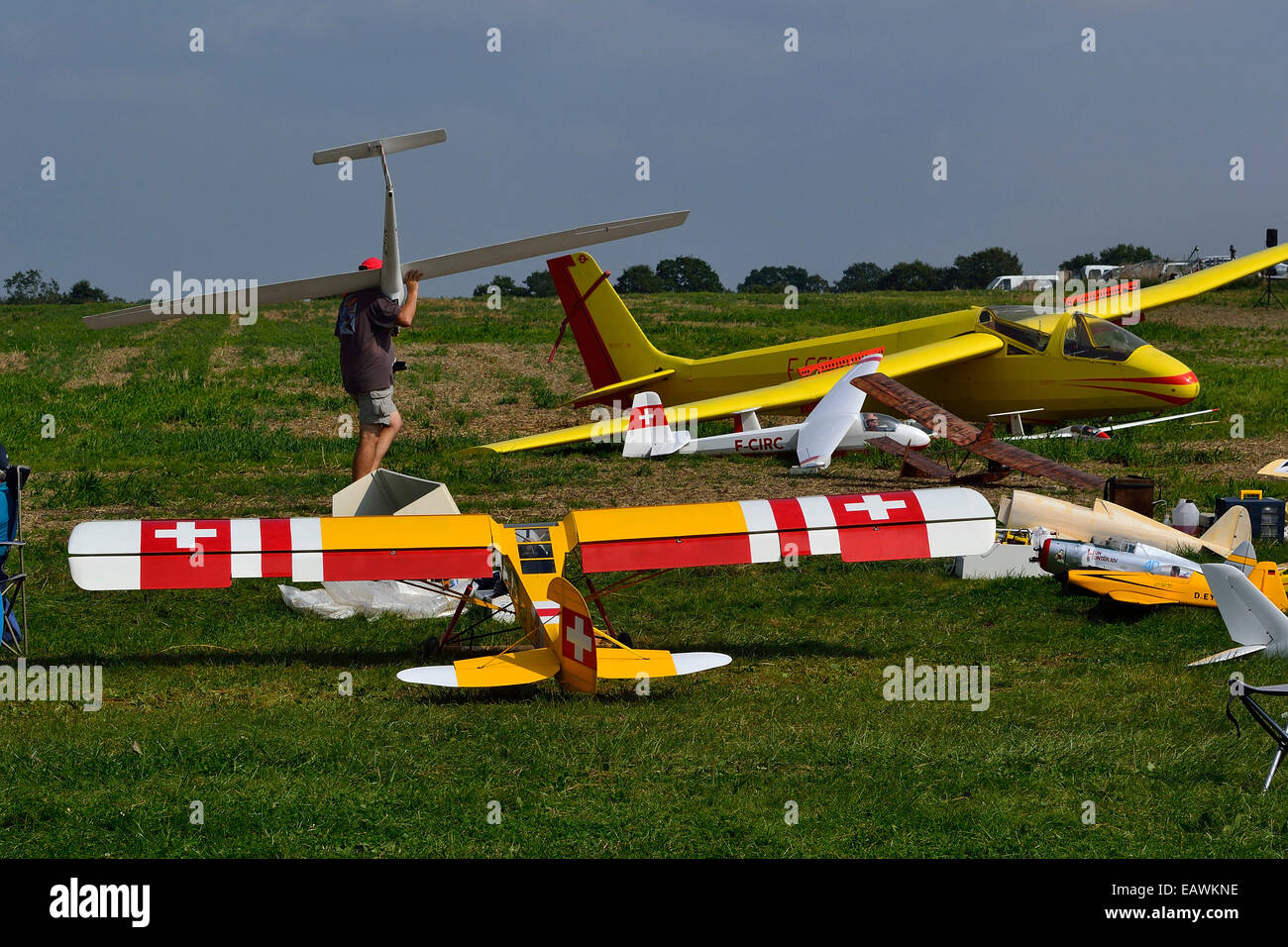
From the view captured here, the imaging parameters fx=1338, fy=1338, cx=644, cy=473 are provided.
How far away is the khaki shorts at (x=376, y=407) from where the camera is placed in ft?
40.8

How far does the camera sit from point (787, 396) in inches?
711

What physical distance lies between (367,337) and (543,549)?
168 inches

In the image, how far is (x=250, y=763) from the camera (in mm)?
6898

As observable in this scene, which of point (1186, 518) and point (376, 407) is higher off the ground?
point (376, 407)

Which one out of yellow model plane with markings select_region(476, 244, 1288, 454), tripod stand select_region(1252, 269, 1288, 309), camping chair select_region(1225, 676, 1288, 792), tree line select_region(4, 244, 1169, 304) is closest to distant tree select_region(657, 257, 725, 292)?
tree line select_region(4, 244, 1169, 304)

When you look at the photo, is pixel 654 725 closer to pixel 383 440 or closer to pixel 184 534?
pixel 184 534

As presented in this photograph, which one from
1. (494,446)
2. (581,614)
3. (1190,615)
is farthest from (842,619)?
(494,446)

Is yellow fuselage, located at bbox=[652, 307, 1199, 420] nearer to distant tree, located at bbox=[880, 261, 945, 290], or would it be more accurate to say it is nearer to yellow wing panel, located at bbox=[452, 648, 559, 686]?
yellow wing panel, located at bbox=[452, 648, 559, 686]

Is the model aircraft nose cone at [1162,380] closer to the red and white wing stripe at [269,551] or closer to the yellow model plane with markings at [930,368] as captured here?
the yellow model plane with markings at [930,368]

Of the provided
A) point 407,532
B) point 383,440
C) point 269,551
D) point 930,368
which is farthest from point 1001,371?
point 269,551

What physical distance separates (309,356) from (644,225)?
784 inches

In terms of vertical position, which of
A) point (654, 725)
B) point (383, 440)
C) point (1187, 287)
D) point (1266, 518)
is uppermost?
point (1187, 287)

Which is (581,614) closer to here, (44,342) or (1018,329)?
(1018,329)

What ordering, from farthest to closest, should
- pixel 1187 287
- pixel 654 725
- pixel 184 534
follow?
pixel 1187 287
pixel 184 534
pixel 654 725
